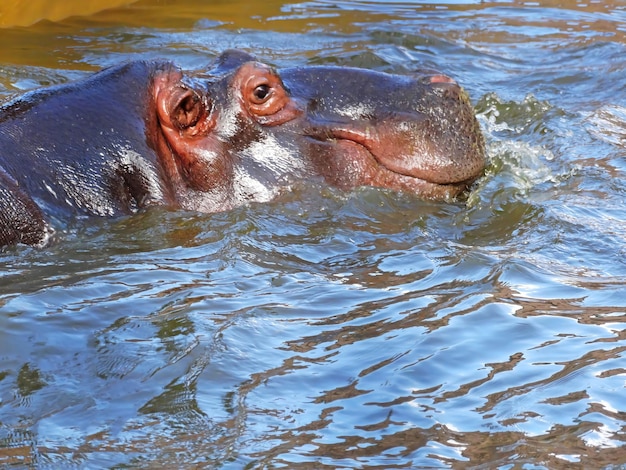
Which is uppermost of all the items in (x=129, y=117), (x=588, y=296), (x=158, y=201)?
(x=129, y=117)

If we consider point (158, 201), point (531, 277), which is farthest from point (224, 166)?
point (531, 277)

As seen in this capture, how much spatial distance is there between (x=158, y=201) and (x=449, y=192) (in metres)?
1.48

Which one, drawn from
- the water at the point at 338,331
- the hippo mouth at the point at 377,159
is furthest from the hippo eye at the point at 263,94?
the water at the point at 338,331

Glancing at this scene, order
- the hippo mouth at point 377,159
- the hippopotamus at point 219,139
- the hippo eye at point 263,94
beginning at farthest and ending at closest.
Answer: the hippo mouth at point 377,159, the hippo eye at point 263,94, the hippopotamus at point 219,139

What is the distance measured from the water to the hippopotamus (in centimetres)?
11

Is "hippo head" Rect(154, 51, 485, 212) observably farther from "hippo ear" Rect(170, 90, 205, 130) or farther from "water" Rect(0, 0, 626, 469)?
"water" Rect(0, 0, 626, 469)

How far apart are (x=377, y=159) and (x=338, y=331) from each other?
1.54 m

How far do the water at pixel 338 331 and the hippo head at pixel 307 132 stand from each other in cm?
12

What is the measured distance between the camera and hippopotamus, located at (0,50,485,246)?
14.2 ft

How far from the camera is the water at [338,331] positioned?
2.83 metres

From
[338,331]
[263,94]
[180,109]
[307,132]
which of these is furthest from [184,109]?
[338,331]

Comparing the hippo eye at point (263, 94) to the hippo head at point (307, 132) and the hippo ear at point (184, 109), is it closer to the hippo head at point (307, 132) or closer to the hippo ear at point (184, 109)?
the hippo head at point (307, 132)

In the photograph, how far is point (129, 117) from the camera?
15.0 ft

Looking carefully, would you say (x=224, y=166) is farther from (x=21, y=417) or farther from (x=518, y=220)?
(x=21, y=417)
